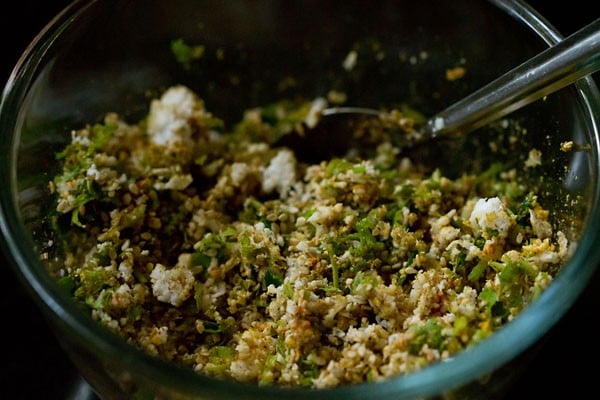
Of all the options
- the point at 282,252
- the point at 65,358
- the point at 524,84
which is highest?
the point at 524,84

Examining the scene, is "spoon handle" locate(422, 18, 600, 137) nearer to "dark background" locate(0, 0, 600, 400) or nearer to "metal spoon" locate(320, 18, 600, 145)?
"metal spoon" locate(320, 18, 600, 145)

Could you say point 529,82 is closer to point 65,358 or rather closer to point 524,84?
point 524,84

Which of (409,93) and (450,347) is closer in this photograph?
(450,347)

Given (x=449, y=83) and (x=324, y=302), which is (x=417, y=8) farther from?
(x=324, y=302)

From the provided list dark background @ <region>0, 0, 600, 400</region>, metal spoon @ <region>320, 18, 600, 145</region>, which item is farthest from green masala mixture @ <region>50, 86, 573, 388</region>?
dark background @ <region>0, 0, 600, 400</region>

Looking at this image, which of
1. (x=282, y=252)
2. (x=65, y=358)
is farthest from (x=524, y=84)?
(x=65, y=358)

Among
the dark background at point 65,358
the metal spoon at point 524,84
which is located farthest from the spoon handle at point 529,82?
the dark background at point 65,358

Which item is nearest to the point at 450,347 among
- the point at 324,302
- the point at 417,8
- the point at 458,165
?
the point at 324,302
